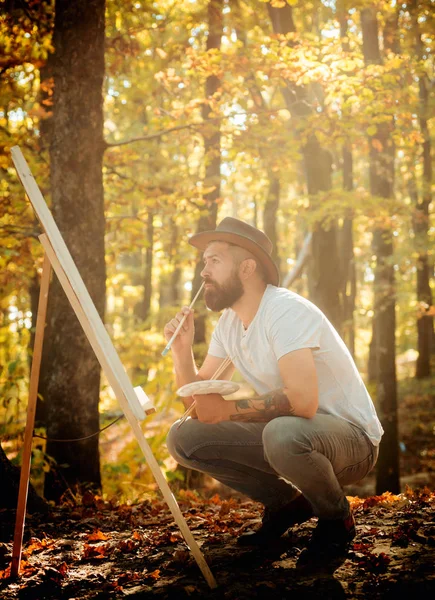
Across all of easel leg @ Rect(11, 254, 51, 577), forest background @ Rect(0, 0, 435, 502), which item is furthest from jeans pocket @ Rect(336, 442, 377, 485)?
forest background @ Rect(0, 0, 435, 502)

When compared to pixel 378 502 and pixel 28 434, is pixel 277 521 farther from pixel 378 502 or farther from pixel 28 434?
pixel 28 434

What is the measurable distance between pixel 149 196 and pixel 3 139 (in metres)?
1.93

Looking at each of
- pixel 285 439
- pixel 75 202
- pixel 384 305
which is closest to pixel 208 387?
pixel 285 439

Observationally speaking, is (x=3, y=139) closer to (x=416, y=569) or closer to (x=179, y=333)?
(x=179, y=333)

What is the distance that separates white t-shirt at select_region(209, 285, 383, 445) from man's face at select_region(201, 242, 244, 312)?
0.63 feet

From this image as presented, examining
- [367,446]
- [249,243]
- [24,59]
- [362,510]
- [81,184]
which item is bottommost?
[362,510]

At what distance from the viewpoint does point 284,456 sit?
2.78 meters

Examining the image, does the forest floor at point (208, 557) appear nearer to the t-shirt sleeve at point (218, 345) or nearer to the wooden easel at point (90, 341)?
the wooden easel at point (90, 341)

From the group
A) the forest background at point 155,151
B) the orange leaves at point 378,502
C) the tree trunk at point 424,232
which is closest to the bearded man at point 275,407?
the orange leaves at point 378,502

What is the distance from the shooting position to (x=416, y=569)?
2.55 metres

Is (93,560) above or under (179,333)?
under

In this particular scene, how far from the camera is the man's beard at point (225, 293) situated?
3.35m

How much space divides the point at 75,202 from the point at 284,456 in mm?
3221

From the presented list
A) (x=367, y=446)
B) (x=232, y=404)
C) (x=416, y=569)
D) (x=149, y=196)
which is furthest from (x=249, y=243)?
(x=149, y=196)
